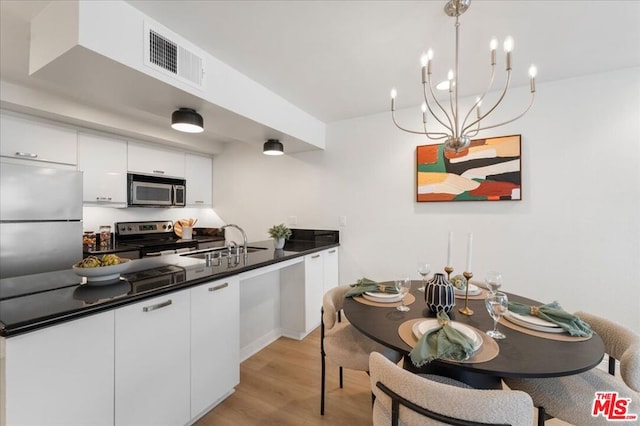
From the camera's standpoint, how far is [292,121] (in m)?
2.68

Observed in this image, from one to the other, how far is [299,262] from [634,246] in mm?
2715

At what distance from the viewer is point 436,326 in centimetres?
115

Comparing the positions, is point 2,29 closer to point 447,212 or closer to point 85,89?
point 85,89

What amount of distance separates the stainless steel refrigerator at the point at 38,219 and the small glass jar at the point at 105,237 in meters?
0.54

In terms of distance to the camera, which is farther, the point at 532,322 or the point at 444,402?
the point at 532,322

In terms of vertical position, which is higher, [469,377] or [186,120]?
[186,120]

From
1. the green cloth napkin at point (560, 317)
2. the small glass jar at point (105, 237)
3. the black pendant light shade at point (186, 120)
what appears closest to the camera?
the green cloth napkin at point (560, 317)

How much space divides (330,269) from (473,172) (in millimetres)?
1786

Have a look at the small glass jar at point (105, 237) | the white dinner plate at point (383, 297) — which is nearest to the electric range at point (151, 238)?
the small glass jar at point (105, 237)

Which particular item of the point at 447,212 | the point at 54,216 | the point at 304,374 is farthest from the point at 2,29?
the point at 447,212

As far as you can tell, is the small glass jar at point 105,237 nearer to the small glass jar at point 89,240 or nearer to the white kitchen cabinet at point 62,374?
the small glass jar at point 89,240

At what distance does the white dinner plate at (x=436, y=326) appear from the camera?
1024 millimetres

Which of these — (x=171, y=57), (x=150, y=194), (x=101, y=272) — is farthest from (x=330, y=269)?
(x=150, y=194)

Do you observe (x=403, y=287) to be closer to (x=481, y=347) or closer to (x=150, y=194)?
(x=481, y=347)
